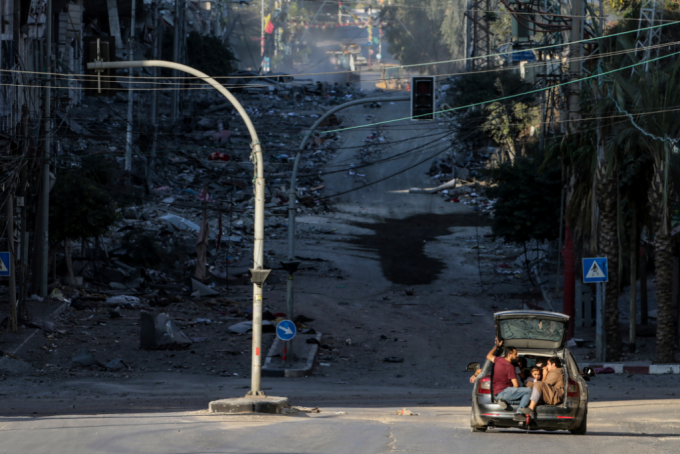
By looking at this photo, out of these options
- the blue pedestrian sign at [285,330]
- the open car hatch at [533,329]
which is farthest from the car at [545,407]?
the blue pedestrian sign at [285,330]

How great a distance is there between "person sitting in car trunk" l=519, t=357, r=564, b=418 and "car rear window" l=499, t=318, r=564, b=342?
1.67m

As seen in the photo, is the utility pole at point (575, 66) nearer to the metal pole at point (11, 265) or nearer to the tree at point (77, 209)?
the metal pole at point (11, 265)

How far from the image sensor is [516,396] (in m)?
10.3

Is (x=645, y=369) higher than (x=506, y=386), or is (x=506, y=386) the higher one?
(x=506, y=386)

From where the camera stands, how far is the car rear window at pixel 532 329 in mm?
12211

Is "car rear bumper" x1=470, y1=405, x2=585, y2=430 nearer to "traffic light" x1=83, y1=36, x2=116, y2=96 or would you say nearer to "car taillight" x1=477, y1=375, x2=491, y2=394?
"car taillight" x1=477, y1=375, x2=491, y2=394

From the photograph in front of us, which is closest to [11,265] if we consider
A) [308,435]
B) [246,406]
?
[246,406]

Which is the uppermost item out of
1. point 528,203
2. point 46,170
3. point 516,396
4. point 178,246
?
point 46,170

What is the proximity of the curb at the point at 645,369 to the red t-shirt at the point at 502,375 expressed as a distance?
10119mm

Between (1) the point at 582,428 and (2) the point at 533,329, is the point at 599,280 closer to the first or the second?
(2) the point at 533,329

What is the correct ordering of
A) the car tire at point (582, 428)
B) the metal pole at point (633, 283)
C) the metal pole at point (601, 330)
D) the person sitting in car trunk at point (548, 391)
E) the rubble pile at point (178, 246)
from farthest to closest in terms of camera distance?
the rubble pile at point (178, 246) → the metal pole at point (633, 283) → the metal pole at point (601, 330) → the car tire at point (582, 428) → the person sitting in car trunk at point (548, 391)

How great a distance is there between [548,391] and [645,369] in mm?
10281

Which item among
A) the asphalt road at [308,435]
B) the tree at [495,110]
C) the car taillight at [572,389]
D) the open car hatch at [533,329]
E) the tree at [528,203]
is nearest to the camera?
the asphalt road at [308,435]

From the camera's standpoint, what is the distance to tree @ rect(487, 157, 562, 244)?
29.7m
